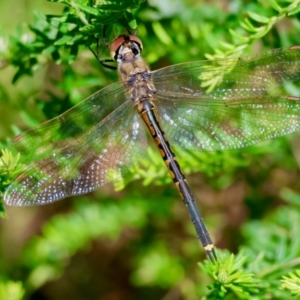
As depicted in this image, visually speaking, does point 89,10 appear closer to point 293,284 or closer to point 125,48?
point 125,48

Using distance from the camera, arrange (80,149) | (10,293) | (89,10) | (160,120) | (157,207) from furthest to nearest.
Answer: (157,207) → (160,120) → (80,149) → (10,293) → (89,10)

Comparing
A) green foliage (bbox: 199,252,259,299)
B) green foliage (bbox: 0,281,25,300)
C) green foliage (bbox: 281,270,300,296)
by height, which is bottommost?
green foliage (bbox: 281,270,300,296)

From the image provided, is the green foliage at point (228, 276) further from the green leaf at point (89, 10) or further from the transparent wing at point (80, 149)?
the green leaf at point (89, 10)

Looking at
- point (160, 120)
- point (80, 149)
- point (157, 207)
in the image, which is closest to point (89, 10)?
point (80, 149)

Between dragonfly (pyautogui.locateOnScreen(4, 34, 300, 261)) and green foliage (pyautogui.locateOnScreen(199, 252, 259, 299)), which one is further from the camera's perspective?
dragonfly (pyautogui.locateOnScreen(4, 34, 300, 261))

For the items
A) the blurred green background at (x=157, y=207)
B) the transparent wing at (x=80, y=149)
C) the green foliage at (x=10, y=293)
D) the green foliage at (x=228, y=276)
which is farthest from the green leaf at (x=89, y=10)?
the green foliage at (x=10, y=293)

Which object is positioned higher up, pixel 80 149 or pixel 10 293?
pixel 80 149

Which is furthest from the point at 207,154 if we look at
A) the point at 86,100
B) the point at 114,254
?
the point at 114,254

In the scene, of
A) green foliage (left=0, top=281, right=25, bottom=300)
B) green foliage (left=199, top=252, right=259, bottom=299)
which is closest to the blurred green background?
green foliage (left=0, top=281, right=25, bottom=300)

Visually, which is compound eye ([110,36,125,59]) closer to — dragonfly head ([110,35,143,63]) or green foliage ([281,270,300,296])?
dragonfly head ([110,35,143,63])
